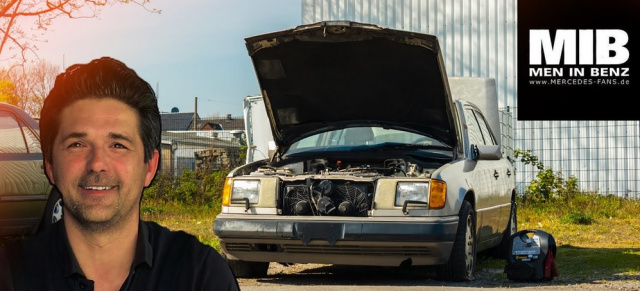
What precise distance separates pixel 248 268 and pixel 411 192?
203 cm

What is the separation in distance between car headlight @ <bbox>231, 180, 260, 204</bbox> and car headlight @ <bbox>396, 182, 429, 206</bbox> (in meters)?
1.33

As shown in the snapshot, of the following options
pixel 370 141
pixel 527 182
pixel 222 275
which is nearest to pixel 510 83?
pixel 527 182

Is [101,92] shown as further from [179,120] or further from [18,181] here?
[179,120]

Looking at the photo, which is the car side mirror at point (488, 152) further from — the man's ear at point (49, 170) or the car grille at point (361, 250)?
the man's ear at point (49, 170)

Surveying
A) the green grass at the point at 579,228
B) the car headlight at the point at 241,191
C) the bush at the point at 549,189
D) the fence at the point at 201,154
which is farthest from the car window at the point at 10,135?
the bush at the point at 549,189

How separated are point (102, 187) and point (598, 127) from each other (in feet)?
79.9

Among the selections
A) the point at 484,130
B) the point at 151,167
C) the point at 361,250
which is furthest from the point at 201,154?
the point at 151,167

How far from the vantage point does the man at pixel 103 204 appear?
2.07 m

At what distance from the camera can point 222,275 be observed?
2.16 m

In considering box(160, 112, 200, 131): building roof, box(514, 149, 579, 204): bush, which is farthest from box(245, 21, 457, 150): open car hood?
box(160, 112, 200, 131): building roof

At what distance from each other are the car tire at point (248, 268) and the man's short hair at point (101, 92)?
833 cm

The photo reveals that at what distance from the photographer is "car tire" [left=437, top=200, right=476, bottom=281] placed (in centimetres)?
989

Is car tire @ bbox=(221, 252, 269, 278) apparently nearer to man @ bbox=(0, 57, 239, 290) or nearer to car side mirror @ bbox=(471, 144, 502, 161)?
car side mirror @ bbox=(471, 144, 502, 161)

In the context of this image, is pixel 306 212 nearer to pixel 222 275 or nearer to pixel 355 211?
pixel 355 211
